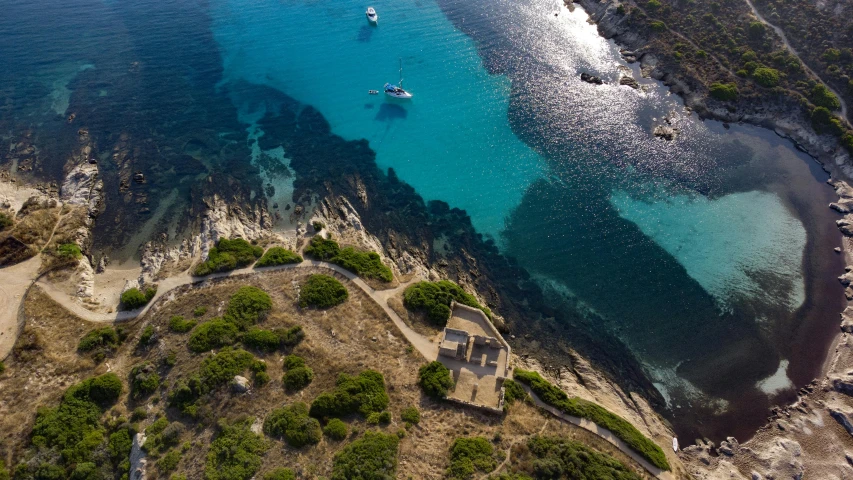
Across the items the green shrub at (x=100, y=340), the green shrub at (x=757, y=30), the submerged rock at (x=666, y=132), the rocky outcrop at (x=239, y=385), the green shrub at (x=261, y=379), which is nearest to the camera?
the rocky outcrop at (x=239, y=385)

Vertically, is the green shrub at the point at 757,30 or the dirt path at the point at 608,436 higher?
the green shrub at the point at 757,30

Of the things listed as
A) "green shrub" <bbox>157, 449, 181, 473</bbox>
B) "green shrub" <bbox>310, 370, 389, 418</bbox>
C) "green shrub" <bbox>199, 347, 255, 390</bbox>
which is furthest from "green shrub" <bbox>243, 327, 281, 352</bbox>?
"green shrub" <bbox>157, 449, 181, 473</bbox>

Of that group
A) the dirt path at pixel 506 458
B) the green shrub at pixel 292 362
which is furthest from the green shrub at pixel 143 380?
the dirt path at pixel 506 458

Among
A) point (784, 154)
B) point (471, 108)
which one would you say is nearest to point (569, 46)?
point (471, 108)

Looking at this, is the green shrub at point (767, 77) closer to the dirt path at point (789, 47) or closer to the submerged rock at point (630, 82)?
the dirt path at point (789, 47)

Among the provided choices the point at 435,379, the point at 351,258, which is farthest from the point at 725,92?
the point at 435,379

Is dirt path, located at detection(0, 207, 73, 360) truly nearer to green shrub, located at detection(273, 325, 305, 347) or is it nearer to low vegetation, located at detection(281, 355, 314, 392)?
green shrub, located at detection(273, 325, 305, 347)
